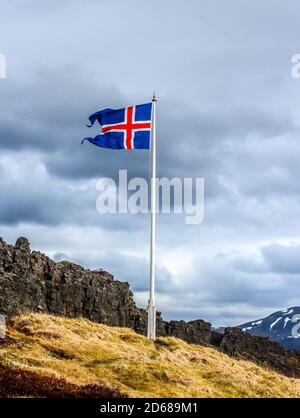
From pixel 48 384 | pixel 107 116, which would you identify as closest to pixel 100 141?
pixel 107 116

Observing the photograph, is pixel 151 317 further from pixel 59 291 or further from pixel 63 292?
pixel 63 292

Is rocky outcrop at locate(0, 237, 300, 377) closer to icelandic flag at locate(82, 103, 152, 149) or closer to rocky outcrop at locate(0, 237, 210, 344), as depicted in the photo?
rocky outcrop at locate(0, 237, 210, 344)

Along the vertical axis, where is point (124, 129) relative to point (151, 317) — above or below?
above

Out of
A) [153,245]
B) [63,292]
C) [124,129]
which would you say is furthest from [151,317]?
[63,292]

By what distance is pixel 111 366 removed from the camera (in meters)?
29.6

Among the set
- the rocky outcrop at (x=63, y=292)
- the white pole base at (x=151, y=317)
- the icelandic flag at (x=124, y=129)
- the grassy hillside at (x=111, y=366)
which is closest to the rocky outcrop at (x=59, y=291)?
the rocky outcrop at (x=63, y=292)

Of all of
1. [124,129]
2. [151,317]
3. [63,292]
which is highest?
[124,129]

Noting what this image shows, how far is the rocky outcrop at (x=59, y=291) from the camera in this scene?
4556 cm

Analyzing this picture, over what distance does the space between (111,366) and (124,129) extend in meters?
17.7

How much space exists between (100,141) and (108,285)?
22.3 m

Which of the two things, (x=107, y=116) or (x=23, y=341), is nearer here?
(x=23, y=341)

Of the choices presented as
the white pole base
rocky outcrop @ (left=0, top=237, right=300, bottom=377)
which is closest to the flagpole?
the white pole base
